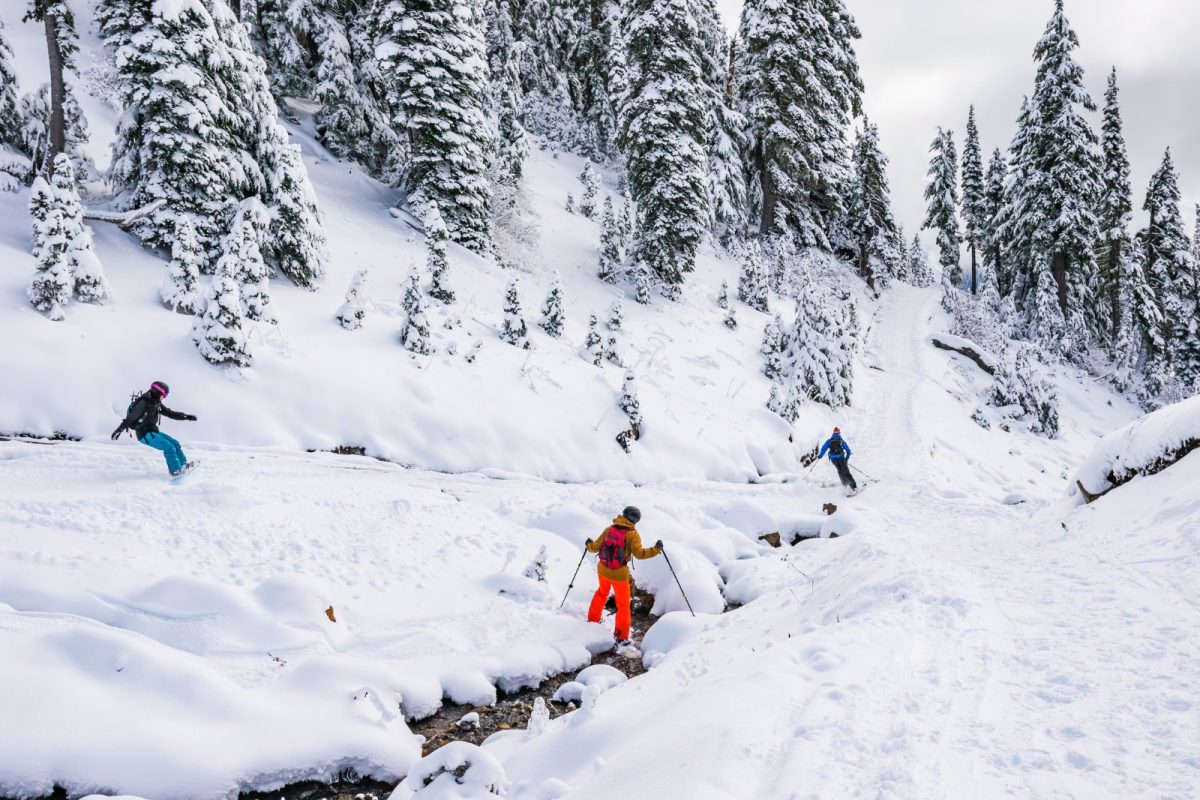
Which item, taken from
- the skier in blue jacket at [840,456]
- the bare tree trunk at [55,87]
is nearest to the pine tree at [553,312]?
the skier in blue jacket at [840,456]

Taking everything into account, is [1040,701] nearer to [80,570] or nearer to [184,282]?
[80,570]

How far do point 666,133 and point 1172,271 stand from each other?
126 ft

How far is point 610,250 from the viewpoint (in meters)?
25.5

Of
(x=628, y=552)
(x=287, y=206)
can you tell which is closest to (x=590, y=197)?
(x=287, y=206)

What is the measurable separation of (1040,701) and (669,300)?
871 inches

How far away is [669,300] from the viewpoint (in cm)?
2519

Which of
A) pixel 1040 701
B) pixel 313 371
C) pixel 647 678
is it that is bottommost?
pixel 647 678

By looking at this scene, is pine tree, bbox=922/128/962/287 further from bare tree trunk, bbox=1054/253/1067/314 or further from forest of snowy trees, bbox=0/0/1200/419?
bare tree trunk, bbox=1054/253/1067/314

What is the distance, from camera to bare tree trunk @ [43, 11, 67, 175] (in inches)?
576

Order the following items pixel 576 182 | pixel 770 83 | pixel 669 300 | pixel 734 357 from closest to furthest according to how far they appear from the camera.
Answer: pixel 734 357, pixel 669 300, pixel 770 83, pixel 576 182

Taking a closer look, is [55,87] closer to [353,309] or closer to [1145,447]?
[353,309]

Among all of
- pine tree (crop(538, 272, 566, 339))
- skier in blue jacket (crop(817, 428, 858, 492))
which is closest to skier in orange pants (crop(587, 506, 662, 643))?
skier in blue jacket (crop(817, 428, 858, 492))

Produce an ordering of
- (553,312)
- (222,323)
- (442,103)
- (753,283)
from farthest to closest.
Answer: (753,283) → (442,103) → (553,312) → (222,323)

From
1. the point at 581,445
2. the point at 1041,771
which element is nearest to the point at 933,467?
the point at 581,445
